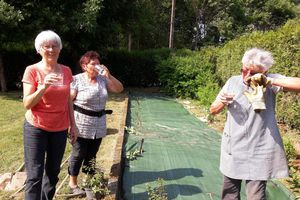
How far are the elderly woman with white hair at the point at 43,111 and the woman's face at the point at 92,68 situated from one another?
62 centimetres

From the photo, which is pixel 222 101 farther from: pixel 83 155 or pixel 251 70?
pixel 83 155

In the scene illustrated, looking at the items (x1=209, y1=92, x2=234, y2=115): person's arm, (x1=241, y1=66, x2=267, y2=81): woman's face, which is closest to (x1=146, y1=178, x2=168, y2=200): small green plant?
(x1=209, y1=92, x2=234, y2=115): person's arm

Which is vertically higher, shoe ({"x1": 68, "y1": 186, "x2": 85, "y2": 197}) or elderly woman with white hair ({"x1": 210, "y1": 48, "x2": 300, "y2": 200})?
elderly woman with white hair ({"x1": 210, "y1": 48, "x2": 300, "y2": 200})

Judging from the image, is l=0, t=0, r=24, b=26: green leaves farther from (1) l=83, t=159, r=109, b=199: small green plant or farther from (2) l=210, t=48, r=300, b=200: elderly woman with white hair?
(2) l=210, t=48, r=300, b=200: elderly woman with white hair

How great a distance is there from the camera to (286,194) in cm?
486

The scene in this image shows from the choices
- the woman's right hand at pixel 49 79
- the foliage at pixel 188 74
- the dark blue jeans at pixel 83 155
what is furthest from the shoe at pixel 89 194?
the foliage at pixel 188 74

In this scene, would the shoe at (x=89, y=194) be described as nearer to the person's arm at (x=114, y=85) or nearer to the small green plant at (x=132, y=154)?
the person's arm at (x=114, y=85)

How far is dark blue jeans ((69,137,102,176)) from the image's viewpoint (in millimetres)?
4590

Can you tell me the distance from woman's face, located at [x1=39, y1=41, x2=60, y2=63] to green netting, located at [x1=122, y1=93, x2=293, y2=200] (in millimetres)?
1998

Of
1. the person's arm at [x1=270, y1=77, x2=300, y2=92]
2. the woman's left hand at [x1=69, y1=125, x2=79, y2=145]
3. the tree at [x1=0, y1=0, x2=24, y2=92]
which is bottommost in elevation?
the woman's left hand at [x1=69, y1=125, x2=79, y2=145]

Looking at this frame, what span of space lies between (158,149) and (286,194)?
102 inches

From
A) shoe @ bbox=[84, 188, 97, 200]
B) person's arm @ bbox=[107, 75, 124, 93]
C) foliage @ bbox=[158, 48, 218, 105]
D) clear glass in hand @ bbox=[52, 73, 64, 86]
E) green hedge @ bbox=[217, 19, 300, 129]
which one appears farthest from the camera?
foliage @ bbox=[158, 48, 218, 105]

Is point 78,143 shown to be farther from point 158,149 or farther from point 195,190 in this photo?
point 158,149

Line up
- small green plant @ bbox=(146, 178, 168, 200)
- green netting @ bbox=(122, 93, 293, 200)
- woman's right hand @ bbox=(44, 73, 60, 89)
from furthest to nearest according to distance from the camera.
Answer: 1. green netting @ bbox=(122, 93, 293, 200)
2. small green plant @ bbox=(146, 178, 168, 200)
3. woman's right hand @ bbox=(44, 73, 60, 89)
